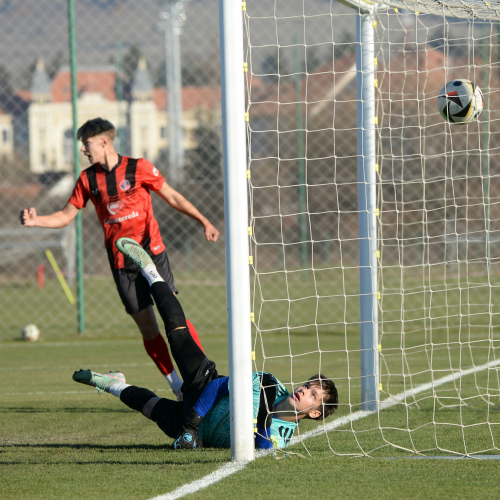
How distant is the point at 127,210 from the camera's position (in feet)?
16.8

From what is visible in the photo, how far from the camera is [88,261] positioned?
51.2 feet

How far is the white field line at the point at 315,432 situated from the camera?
3062mm

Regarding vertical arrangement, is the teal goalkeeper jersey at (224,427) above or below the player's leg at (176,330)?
below

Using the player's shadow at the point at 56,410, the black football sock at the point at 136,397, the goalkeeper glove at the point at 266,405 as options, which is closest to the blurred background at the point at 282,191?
the player's shadow at the point at 56,410

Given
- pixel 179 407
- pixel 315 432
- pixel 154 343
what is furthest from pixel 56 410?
pixel 315 432

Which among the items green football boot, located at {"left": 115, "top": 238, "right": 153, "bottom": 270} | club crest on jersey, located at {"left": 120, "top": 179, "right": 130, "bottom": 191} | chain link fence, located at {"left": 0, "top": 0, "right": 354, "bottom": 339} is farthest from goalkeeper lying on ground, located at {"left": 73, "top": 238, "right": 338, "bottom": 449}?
chain link fence, located at {"left": 0, "top": 0, "right": 354, "bottom": 339}

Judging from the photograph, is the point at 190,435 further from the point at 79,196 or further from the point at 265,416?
the point at 79,196

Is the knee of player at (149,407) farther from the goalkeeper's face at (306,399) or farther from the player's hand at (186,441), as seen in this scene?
the goalkeeper's face at (306,399)

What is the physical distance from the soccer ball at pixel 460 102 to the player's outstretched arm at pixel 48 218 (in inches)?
107

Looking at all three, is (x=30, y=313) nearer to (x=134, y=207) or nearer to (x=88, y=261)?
(x=88, y=261)

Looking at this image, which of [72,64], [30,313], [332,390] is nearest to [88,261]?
[30,313]

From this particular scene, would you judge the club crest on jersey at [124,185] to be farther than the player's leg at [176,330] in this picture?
Yes

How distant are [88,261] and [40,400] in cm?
1012

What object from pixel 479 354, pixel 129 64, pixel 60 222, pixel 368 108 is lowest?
pixel 479 354
